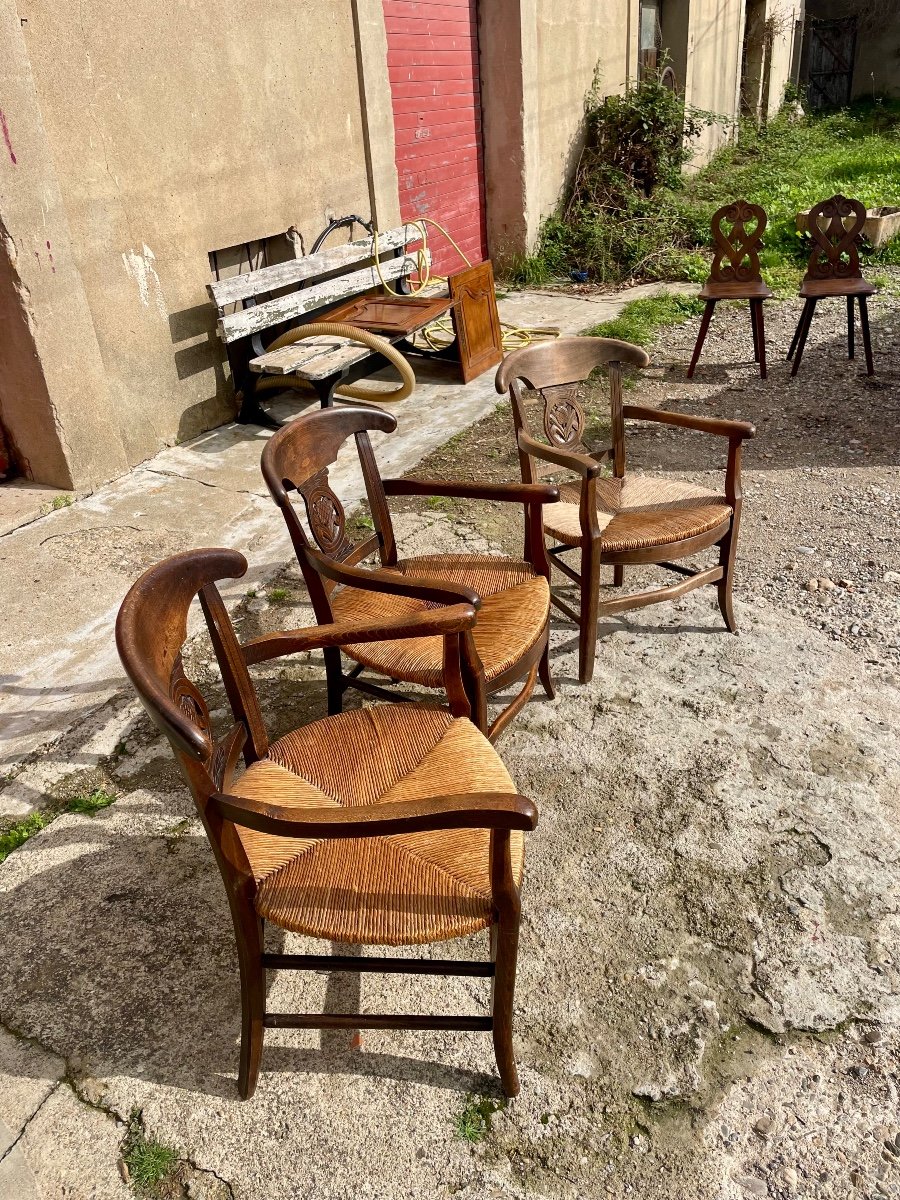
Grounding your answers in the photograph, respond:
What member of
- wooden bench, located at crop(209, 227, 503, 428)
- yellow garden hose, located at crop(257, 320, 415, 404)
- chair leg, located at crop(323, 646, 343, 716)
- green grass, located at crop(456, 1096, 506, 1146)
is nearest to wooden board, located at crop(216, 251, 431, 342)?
wooden bench, located at crop(209, 227, 503, 428)

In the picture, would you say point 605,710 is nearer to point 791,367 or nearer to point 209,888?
point 209,888

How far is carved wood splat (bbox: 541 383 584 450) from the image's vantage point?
3375 millimetres

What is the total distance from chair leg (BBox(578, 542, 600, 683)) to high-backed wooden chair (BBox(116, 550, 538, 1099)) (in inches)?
36.2

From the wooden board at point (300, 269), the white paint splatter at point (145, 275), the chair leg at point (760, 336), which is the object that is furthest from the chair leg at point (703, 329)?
the white paint splatter at point (145, 275)

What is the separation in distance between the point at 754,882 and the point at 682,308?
6345 mm

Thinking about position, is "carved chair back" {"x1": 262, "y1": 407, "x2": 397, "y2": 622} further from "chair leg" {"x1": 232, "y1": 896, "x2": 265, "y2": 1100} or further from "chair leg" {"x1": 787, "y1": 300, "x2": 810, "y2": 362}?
"chair leg" {"x1": 787, "y1": 300, "x2": 810, "y2": 362}

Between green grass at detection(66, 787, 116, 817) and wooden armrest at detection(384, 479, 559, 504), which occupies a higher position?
wooden armrest at detection(384, 479, 559, 504)

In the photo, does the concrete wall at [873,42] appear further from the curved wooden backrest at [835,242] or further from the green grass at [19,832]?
the green grass at [19,832]

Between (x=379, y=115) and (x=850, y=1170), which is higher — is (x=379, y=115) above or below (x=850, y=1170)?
above

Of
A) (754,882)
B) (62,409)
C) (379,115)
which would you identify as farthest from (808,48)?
(754,882)

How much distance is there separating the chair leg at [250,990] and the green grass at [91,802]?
1.08m

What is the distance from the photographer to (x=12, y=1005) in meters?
2.09

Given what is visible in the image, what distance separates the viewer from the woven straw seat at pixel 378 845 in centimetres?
166

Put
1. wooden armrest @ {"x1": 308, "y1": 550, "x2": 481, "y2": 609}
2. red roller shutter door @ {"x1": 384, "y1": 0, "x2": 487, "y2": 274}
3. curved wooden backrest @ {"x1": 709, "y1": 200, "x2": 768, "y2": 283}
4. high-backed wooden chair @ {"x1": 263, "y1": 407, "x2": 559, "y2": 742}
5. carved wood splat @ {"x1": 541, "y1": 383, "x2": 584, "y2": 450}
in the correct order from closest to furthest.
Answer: wooden armrest @ {"x1": 308, "y1": 550, "x2": 481, "y2": 609} < high-backed wooden chair @ {"x1": 263, "y1": 407, "x2": 559, "y2": 742} < carved wood splat @ {"x1": 541, "y1": 383, "x2": 584, "y2": 450} < curved wooden backrest @ {"x1": 709, "y1": 200, "x2": 768, "y2": 283} < red roller shutter door @ {"x1": 384, "y1": 0, "x2": 487, "y2": 274}
